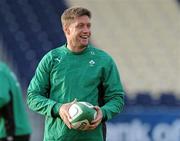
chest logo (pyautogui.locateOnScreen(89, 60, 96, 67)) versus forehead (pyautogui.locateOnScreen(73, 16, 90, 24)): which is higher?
forehead (pyautogui.locateOnScreen(73, 16, 90, 24))

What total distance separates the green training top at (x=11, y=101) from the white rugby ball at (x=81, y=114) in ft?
1.97

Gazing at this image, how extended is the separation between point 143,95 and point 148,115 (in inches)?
63.5

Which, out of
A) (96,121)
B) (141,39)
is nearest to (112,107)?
(96,121)

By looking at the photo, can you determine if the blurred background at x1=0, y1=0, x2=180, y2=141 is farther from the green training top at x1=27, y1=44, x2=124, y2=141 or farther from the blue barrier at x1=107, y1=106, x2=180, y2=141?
the green training top at x1=27, y1=44, x2=124, y2=141

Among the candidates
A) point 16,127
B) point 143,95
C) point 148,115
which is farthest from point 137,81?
point 16,127

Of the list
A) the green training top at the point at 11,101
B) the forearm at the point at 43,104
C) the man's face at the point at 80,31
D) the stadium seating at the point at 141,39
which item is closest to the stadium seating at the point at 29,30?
the stadium seating at the point at 141,39

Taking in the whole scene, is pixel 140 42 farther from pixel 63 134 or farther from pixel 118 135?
pixel 63 134

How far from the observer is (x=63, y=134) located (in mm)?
5301

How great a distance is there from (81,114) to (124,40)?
868 centimetres

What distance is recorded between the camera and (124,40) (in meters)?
13.7

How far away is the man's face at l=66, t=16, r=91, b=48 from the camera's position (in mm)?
5258

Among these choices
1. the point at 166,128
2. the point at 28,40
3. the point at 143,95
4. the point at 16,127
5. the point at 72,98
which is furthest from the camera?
the point at 28,40

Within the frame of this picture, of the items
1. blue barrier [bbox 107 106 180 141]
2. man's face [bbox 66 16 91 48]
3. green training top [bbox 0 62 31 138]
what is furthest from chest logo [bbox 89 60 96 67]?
blue barrier [bbox 107 106 180 141]

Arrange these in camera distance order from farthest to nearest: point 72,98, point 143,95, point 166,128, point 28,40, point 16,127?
point 28,40 < point 143,95 < point 166,128 < point 16,127 < point 72,98
